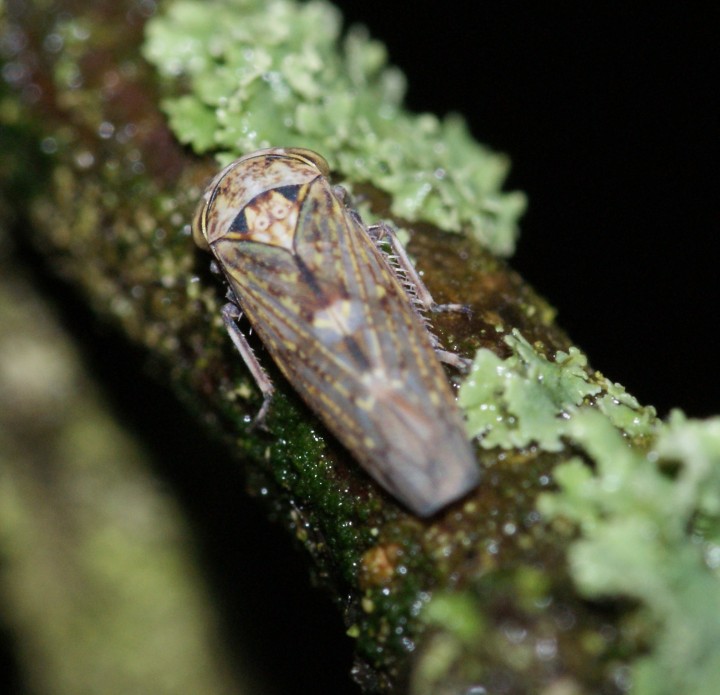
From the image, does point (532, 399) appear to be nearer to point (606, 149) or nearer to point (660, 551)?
point (660, 551)

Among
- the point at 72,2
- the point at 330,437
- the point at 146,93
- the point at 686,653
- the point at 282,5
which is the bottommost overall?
the point at 686,653

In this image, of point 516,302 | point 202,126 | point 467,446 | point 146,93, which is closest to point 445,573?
point 467,446

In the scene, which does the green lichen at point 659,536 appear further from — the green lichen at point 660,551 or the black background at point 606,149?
the black background at point 606,149

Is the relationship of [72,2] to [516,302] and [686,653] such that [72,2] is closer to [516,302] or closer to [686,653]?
[516,302]

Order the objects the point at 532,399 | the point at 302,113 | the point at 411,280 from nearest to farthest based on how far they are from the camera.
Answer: the point at 532,399 < the point at 411,280 < the point at 302,113

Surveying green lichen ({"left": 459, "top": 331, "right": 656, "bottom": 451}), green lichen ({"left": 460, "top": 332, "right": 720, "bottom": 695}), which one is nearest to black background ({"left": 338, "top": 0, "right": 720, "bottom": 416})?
green lichen ({"left": 459, "top": 331, "right": 656, "bottom": 451})

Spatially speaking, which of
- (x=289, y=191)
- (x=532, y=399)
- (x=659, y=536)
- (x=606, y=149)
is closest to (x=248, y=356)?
(x=289, y=191)
